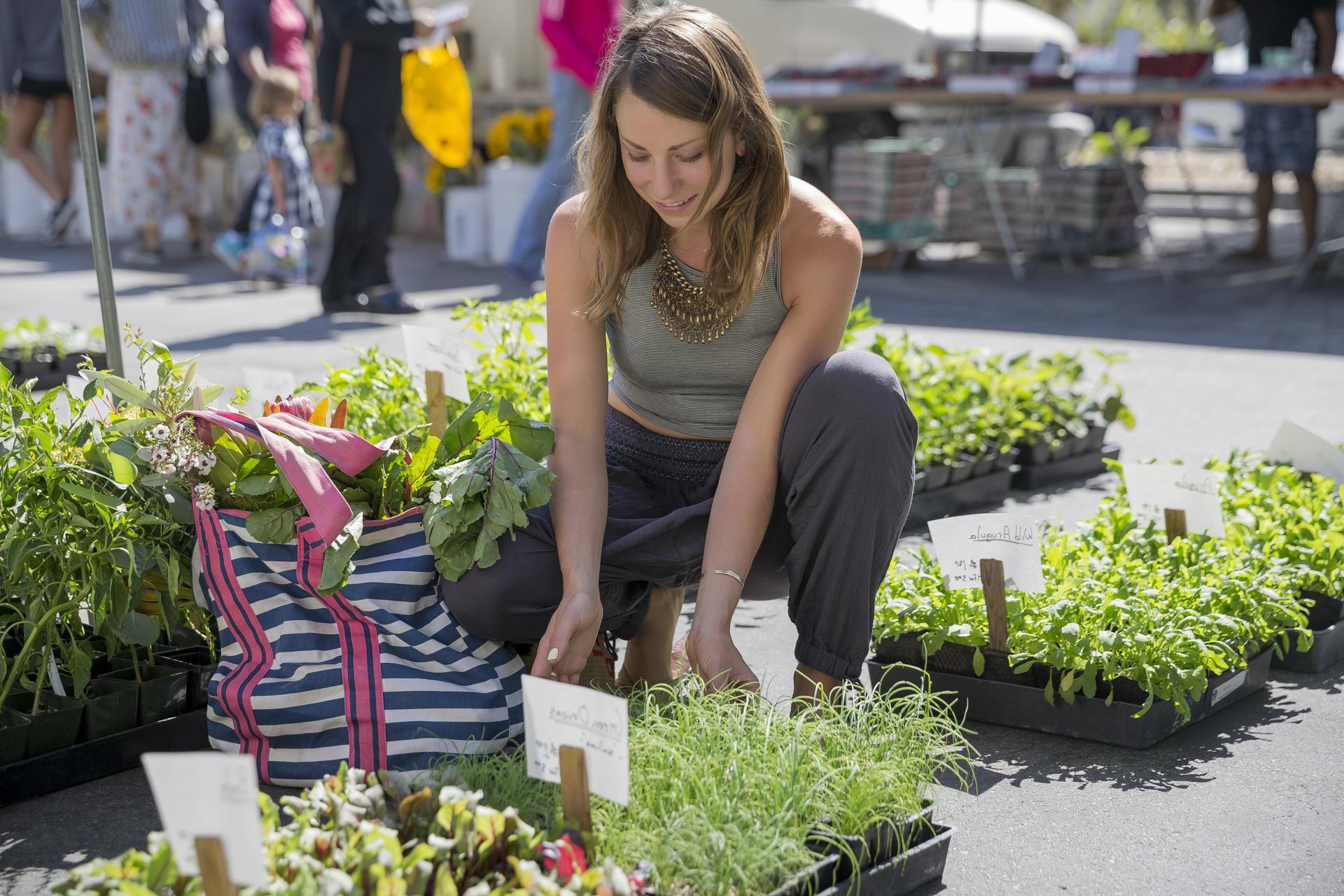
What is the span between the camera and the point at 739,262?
2.08m

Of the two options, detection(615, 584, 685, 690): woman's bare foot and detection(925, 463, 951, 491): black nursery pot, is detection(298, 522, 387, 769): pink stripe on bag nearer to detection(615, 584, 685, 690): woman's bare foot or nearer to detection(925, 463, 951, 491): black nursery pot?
detection(615, 584, 685, 690): woman's bare foot

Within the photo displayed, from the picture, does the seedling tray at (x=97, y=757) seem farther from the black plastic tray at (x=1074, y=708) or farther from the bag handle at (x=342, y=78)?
the bag handle at (x=342, y=78)

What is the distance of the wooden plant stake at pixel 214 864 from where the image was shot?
1.26m

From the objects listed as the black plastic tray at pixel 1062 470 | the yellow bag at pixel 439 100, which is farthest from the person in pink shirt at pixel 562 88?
the black plastic tray at pixel 1062 470

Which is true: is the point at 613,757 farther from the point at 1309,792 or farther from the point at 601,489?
the point at 1309,792

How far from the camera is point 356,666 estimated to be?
6.42 feet

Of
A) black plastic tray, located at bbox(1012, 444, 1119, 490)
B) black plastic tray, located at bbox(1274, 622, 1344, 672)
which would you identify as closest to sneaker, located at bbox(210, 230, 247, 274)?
black plastic tray, located at bbox(1012, 444, 1119, 490)

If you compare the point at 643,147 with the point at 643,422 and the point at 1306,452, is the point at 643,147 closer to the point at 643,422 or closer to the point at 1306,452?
the point at 643,422

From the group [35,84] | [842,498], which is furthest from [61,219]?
[842,498]

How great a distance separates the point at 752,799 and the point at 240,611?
0.81 meters

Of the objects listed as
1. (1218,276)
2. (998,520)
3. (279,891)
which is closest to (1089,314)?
(1218,276)

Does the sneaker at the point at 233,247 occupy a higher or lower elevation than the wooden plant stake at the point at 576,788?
higher

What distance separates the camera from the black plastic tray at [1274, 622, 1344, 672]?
2471 mm

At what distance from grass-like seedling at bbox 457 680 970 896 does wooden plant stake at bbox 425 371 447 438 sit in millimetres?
881
